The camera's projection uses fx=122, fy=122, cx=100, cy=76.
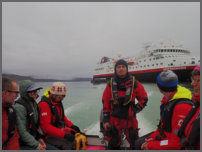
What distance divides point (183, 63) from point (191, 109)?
19146 mm

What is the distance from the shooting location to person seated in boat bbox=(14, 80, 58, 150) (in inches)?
65.7

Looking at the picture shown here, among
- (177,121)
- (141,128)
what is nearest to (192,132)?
(177,121)

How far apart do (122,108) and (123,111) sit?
0.05m

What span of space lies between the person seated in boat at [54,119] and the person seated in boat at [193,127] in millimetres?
1569

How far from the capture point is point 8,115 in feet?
4.86

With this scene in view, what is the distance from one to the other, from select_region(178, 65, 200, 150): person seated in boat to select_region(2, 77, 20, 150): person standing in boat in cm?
187

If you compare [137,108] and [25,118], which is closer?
[25,118]

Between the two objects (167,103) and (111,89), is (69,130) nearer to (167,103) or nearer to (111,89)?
(111,89)

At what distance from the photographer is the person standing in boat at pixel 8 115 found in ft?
4.72

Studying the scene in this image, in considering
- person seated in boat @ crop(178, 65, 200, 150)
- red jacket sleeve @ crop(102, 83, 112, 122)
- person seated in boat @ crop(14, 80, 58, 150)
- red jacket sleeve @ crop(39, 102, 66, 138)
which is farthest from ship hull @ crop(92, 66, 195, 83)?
person seated in boat @ crop(14, 80, 58, 150)

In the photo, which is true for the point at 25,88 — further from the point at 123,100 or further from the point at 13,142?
the point at 123,100

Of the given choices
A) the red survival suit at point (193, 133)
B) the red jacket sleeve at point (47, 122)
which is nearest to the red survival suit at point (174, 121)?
the red survival suit at point (193, 133)

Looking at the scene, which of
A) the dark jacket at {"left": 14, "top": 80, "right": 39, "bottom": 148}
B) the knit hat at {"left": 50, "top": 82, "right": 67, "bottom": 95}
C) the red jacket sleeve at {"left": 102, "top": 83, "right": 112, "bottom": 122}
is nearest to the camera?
the dark jacket at {"left": 14, "top": 80, "right": 39, "bottom": 148}

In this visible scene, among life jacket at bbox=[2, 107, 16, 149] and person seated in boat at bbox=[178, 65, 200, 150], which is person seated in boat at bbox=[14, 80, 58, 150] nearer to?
life jacket at bbox=[2, 107, 16, 149]
